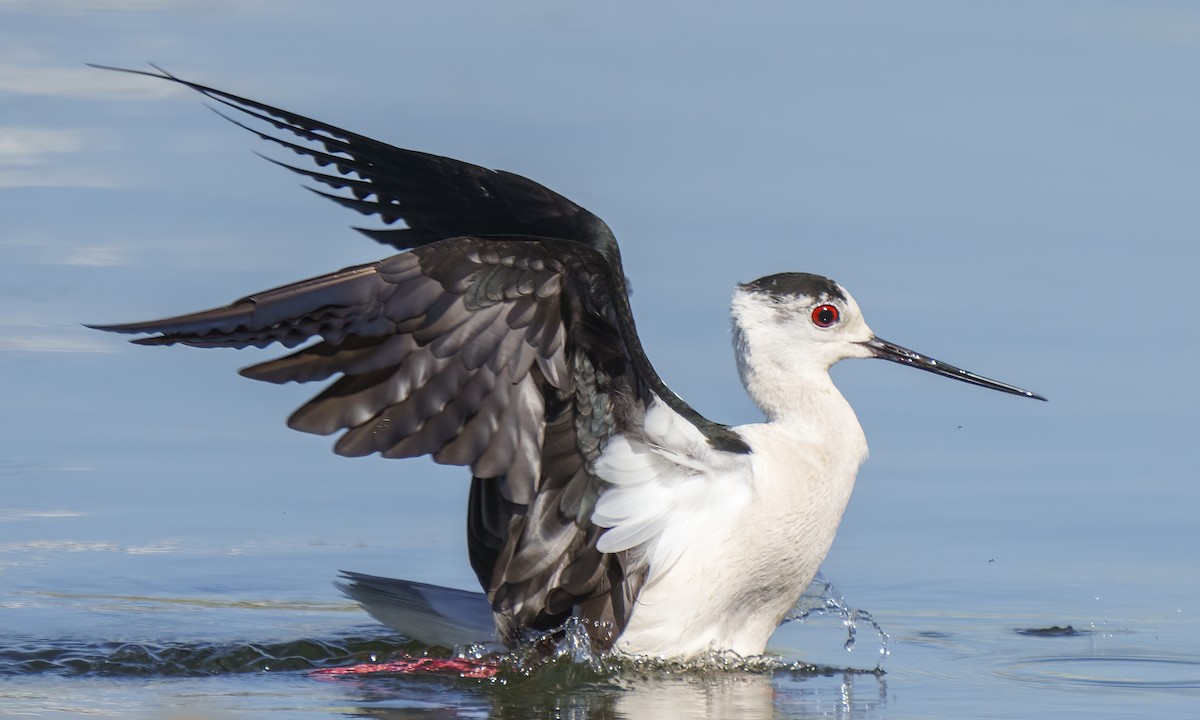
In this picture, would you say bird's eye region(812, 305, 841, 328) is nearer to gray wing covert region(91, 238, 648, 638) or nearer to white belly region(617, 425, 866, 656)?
white belly region(617, 425, 866, 656)

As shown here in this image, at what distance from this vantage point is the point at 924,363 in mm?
9219

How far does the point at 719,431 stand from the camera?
27.4 feet

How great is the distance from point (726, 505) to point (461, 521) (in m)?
2.46

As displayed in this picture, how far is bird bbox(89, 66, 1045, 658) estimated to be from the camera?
7.27 m

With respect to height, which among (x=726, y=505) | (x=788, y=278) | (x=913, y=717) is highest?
(x=788, y=278)

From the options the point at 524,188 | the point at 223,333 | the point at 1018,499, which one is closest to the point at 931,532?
the point at 1018,499

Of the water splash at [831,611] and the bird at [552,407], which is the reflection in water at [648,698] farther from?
the water splash at [831,611]

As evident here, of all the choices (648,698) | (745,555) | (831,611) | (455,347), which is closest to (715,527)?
(745,555)

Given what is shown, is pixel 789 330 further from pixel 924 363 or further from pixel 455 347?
pixel 455 347

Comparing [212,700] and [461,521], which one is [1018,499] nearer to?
[461,521]

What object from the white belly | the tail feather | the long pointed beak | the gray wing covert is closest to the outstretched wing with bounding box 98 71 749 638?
the gray wing covert

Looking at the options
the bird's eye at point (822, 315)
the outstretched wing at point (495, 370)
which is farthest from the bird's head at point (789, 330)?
the outstretched wing at point (495, 370)

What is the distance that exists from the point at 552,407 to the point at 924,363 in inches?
82.0

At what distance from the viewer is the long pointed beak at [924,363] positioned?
910cm
